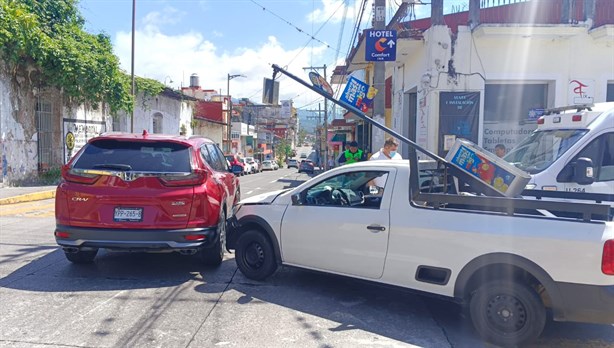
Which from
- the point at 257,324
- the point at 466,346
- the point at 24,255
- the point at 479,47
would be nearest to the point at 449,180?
the point at 466,346

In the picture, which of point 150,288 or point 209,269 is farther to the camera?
point 209,269

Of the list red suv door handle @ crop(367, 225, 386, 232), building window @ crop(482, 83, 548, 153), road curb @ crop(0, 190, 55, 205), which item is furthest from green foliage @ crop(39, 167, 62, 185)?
red suv door handle @ crop(367, 225, 386, 232)

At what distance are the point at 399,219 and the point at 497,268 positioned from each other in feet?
3.25

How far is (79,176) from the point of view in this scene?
5352mm

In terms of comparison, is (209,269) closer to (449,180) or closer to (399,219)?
(399,219)

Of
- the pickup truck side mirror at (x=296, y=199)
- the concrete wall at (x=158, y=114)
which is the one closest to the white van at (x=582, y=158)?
the pickup truck side mirror at (x=296, y=199)

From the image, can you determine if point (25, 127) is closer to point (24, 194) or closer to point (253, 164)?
point (24, 194)

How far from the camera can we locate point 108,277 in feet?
18.3

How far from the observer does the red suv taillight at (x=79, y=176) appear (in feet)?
17.4

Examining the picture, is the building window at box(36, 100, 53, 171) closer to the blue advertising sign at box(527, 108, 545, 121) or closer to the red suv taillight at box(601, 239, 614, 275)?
the blue advertising sign at box(527, 108, 545, 121)

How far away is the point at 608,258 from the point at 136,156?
4931 millimetres

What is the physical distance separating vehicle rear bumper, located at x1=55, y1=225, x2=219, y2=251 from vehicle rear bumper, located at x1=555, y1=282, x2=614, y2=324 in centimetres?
383

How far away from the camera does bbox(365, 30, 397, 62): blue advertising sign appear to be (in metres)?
9.82

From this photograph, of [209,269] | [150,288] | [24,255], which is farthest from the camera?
[24,255]
